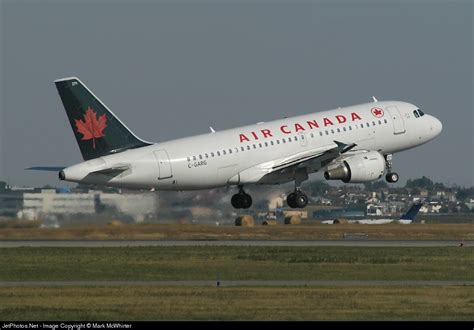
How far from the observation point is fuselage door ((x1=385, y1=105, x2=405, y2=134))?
78.6 metres

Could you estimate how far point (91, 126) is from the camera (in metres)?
72.7

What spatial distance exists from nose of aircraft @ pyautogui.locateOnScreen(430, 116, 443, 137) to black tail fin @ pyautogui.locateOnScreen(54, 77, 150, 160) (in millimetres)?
19255

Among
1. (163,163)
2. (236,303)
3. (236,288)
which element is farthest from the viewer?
(163,163)

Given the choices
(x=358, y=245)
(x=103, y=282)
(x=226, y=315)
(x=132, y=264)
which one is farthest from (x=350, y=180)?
(x=226, y=315)

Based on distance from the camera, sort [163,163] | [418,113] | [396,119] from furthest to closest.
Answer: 1. [418,113]
2. [396,119]
3. [163,163]

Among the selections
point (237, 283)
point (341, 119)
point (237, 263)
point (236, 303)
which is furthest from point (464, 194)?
point (236, 303)

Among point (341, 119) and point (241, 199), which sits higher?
point (341, 119)

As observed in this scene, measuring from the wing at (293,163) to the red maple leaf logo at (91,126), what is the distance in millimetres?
9007

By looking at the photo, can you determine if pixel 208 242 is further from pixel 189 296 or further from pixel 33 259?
pixel 189 296

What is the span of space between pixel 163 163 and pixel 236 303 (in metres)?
31.1

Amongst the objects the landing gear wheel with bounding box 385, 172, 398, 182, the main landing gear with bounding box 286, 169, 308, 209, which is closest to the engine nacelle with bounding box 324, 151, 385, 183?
the main landing gear with bounding box 286, 169, 308, 209

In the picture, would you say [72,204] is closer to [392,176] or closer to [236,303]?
[392,176]

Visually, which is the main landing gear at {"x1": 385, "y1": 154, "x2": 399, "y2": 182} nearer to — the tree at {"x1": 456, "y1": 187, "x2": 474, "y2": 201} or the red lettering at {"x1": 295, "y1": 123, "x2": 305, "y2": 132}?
the red lettering at {"x1": 295, "y1": 123, "x2": 305, "y2": 132}
